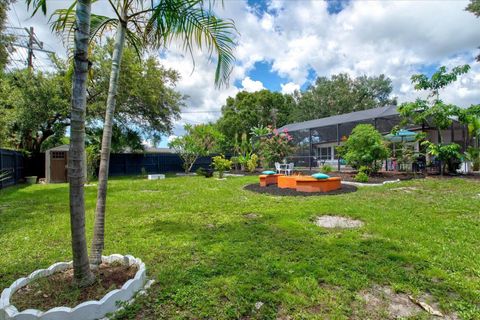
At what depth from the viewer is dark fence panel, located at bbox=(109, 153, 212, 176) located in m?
17.8

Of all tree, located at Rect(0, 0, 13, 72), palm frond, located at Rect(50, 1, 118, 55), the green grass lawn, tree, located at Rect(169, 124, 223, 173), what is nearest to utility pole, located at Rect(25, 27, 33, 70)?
tree, located at Rect(0, 0, 13, 72)

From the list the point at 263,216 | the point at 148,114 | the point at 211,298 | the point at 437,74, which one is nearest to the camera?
the point at 211,298

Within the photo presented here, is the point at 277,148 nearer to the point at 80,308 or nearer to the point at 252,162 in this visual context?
the point at 252,162

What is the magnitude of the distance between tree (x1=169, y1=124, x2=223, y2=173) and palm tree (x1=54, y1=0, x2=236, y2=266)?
13201 millimetres

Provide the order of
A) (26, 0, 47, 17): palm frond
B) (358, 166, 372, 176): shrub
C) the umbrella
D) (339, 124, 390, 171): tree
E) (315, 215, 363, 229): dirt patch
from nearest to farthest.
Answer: (26, 0, 47, 17): palm frond < (315, 215, 363, 229): dirt patch < (339, 124, 390, 171): tree < (358, 166, 372, 176): shrub < the umbrella

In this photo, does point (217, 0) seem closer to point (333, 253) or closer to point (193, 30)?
point (193, 30)

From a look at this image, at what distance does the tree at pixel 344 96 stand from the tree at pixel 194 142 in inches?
688

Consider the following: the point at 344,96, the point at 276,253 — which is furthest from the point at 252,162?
the point at 344,96

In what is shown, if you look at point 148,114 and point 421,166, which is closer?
point 421,166

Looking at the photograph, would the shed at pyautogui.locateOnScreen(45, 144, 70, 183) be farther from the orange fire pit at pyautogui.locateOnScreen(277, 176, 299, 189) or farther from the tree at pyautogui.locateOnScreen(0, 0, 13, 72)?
the orange fire pit at pyautogui.locateOnScreen(277, 176, 299, 189)

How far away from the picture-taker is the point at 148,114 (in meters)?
16.7

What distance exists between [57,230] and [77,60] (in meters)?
3.51

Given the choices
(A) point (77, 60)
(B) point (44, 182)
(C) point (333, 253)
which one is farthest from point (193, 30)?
(B) point (44, 182)

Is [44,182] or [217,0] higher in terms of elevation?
[217,0]
